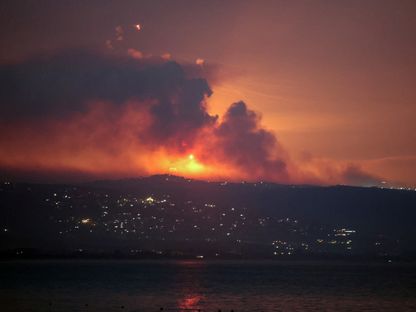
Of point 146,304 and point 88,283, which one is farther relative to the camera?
point 88,283

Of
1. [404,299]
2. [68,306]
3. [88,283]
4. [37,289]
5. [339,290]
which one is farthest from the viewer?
[88,283]

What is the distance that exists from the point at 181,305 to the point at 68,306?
519 inches

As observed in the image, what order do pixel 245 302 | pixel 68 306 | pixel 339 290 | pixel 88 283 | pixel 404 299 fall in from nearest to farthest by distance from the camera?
pixel 68 306 < pixel 245 302 < pixel 404 299 < pixel 339 290 < pixel 88 283

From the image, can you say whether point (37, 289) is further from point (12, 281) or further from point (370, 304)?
point (370, 304)

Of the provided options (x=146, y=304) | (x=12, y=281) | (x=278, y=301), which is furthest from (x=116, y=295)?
(x=12, y=281)

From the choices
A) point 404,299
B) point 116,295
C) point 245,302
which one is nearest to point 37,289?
point 116,295

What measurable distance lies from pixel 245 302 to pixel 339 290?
27.7 meters

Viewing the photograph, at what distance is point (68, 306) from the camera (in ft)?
267

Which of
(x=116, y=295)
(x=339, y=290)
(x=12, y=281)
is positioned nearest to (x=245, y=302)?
(x=116, y=295)

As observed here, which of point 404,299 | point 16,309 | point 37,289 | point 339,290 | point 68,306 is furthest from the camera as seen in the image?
point 339,290

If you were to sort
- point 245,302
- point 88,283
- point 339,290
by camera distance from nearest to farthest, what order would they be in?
point 245,302 < point 339,290 < point 88,283

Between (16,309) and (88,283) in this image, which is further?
(88,283)

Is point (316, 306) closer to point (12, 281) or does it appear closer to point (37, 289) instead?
point (37, 289)

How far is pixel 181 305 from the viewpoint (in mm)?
85250
